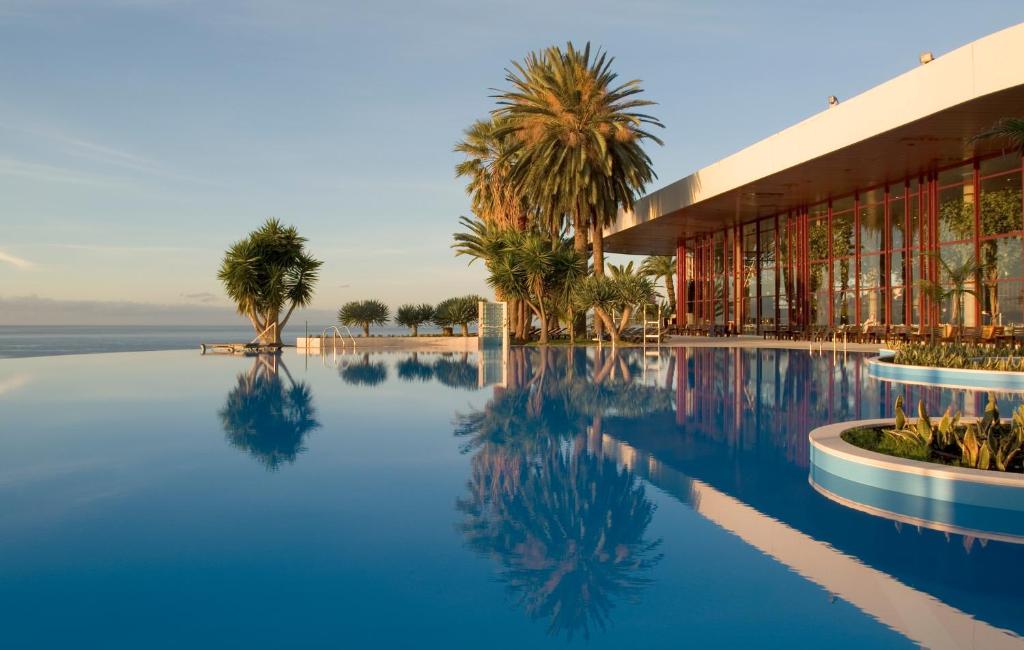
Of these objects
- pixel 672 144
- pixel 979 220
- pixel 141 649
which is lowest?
pixel 141 649

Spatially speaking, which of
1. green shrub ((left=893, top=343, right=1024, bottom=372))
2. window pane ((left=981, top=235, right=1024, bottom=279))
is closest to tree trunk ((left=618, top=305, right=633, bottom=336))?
window pane ((left=981, top=235, right=1024, bottom=279))

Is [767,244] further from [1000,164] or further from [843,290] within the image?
[1000,164]

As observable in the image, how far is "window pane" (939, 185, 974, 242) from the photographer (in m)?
24.8

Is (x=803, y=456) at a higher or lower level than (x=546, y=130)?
lower

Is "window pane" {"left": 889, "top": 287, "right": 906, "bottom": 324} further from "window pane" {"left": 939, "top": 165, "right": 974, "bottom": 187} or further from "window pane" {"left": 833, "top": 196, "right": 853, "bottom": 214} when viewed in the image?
"window pane" {"left": 833, "top": 196, "right": 853, "bottom": 214}

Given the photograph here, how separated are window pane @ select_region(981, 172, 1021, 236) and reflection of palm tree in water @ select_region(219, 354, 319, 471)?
21.3m

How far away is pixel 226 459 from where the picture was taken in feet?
27.6

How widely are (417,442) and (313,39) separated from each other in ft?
66.1

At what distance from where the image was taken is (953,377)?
15.2 meters

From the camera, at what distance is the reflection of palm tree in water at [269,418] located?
9070mm

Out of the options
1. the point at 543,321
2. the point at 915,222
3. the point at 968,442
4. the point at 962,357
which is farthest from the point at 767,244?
the point at 968,442

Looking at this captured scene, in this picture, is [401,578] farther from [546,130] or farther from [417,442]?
[546,130]

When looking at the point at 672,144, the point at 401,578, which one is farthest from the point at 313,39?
the point at 401,578

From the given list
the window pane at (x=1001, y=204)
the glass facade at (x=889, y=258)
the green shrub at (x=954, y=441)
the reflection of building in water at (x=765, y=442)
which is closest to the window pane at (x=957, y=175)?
the glass facade at (x=889, y=258)
